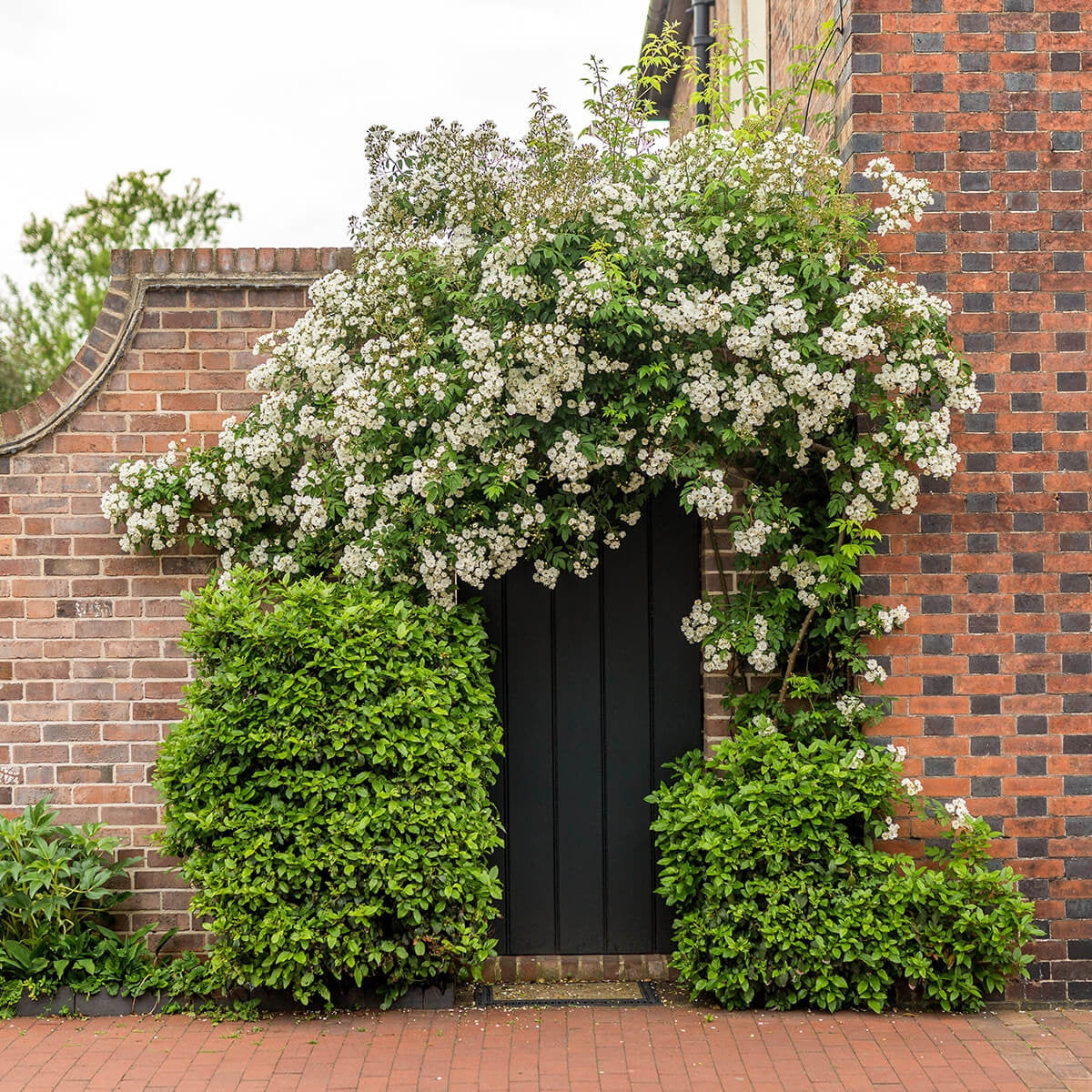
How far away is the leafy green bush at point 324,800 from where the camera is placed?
4305mm

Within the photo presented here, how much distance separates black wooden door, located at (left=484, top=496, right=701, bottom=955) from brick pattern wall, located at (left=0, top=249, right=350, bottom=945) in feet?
4.99

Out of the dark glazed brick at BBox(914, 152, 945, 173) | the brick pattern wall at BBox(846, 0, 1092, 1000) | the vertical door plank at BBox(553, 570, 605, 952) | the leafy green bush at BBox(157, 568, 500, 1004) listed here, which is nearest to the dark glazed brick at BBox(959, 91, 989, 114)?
the brick pattern wall at BBox(846, 0, 1092, 1000)

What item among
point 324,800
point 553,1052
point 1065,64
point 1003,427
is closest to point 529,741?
point 324,800

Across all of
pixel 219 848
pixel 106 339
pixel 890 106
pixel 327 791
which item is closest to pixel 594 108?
pixel 890 106

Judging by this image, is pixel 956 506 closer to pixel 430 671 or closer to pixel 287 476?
pixel 430 671

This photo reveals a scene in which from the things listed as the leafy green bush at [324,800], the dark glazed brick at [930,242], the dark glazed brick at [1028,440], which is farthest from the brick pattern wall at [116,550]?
the dark glazed brick at [1028,440]

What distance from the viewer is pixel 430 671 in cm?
450

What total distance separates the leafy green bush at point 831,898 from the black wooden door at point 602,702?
0.58 meters

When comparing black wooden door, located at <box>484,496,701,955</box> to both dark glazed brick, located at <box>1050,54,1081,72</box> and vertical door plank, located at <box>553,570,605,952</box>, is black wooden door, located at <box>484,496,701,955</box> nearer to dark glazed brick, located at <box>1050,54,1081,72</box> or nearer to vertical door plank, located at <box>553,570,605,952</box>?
Answer: vertical door plank, located at <box>553,570,605,952</box>

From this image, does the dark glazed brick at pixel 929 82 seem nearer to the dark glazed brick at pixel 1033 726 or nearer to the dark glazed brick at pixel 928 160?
the dark glazed brick at pixel 928 160

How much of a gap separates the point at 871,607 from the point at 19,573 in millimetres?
3698

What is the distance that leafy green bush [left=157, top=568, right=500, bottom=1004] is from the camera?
4.30m

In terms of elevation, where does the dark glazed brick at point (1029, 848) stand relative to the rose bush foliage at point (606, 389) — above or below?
below

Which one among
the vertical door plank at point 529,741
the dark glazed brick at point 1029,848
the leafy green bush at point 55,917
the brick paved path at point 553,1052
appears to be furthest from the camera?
the vertical door plank at point 529,741
